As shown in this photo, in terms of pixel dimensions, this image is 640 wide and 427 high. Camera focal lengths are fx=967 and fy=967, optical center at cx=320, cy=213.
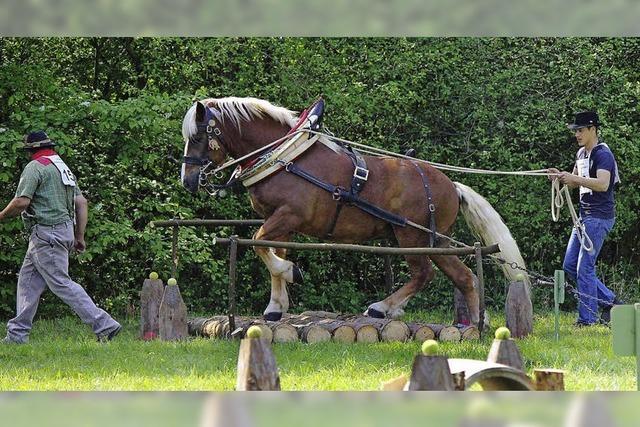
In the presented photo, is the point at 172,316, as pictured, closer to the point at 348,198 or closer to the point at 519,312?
the point at 348,198

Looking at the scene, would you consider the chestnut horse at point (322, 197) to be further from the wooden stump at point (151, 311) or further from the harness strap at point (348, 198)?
the wooden stump at point (151, 311)

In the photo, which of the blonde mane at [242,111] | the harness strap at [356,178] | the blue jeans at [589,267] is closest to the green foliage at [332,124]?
the blonde mane at [242,111]

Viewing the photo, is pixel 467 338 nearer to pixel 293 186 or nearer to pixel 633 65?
pixel 293 186

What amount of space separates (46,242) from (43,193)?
37 cm

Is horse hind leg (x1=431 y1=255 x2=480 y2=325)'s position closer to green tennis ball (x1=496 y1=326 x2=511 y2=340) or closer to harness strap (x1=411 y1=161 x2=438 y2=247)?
harness strap (x1=411 y1=161 x2=438 y2=247)

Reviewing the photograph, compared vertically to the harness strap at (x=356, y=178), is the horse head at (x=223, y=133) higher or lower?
higher

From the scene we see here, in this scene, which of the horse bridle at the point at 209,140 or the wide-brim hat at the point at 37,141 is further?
the horse bridle at the point at 209,140

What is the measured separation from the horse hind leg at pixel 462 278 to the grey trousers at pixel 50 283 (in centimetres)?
262

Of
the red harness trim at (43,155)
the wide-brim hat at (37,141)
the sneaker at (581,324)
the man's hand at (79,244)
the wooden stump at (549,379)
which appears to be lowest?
the sneaker at (581,324)

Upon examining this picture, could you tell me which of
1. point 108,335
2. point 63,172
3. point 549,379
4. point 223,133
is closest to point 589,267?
point 223,133

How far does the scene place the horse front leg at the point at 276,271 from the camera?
742cm

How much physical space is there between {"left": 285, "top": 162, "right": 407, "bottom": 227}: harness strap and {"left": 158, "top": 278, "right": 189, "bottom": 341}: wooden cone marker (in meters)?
1.28

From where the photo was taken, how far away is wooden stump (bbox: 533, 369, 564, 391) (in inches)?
116

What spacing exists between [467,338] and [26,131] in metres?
4.52
